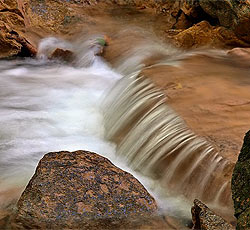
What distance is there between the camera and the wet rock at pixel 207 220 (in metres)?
3.03

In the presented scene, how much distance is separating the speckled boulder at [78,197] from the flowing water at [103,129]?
38cm

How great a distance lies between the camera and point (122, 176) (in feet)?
12.0

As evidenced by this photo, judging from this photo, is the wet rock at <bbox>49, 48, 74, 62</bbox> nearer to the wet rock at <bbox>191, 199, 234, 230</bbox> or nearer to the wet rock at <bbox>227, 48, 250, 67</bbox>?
the wet rock at <bbox>227, 48, 250, 67</bbox>

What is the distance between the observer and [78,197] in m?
3.36

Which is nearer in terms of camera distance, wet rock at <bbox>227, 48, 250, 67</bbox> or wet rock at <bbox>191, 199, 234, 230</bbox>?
wet rock at <bbox>191, 199, 234, 230</bbox>

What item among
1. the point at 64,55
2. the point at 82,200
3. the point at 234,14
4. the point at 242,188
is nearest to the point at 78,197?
the point at 82,200

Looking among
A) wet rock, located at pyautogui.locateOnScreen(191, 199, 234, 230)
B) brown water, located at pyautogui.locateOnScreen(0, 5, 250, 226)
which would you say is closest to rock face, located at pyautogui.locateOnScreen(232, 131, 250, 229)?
wet rock, located at pyautogui.locateOnScreen(191, 199, 234, 230)

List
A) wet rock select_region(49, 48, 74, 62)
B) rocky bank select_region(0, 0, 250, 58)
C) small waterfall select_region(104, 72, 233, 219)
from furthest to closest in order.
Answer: wet rock select_region(49, 48, 74, 62), rocky bank select_region(0, 0, 250, 58), small waterfall select_region(104, 72, 233, 219)

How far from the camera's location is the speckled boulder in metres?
3.20

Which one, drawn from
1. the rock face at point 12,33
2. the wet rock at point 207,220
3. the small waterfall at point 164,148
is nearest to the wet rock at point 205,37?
the small waterfall at point 164,148

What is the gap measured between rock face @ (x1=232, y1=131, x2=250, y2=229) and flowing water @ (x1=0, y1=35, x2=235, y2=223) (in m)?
1.21

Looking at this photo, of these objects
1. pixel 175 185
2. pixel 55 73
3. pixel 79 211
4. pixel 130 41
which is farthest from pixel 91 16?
pixel 79 211

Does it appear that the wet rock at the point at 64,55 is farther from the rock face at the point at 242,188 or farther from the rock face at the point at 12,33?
the rock face at the point at 242,188

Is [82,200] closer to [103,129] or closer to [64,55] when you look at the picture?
[103,129]
